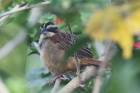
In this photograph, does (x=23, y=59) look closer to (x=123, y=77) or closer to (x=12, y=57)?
(x=12, y=57)

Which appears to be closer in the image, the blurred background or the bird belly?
the blurred background

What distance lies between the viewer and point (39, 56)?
318 cm

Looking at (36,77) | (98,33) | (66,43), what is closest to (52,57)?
(66,43)

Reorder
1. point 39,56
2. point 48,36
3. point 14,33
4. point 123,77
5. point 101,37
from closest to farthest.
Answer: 1. point 101,37
2. point 123,77
3. point 14,33
4. point 39,56
5. point 48,36

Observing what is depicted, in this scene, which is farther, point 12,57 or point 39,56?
point 39,56

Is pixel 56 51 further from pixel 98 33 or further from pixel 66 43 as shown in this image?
pixel 98 33

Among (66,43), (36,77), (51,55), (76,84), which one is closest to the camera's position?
(76,84)

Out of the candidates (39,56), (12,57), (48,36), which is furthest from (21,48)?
(48,36)

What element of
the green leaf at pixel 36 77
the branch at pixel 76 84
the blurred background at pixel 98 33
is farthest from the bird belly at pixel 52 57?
the blurred background at pixel 98 33

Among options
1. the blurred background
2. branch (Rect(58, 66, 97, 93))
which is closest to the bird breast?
branch (Rect(58, 66, 97, 93))

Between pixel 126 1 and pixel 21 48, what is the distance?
41 cm

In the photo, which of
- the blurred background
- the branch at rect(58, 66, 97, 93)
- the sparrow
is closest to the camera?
the blurred background

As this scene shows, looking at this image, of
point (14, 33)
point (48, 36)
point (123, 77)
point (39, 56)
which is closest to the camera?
point (123, 77)

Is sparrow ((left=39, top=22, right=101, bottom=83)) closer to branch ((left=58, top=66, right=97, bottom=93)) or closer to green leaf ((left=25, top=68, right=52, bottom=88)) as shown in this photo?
green leaf ((left=25, top=68, right=52, bottom=88))
